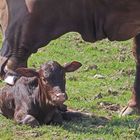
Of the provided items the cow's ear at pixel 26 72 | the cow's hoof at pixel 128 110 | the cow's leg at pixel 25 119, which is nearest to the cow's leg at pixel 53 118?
the cow's leg at pixel 25 119

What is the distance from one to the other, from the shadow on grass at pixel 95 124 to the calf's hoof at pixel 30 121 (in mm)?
292

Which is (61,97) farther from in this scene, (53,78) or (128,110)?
(128,110)

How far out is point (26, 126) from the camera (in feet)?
27.6

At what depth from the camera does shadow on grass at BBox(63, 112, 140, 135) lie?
8.42 meters

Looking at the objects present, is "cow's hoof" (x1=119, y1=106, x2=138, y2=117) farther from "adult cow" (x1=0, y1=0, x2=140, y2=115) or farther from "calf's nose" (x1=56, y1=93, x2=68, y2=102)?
"calf's nose" (x1=56, y1=93, x2=68, y2=102)

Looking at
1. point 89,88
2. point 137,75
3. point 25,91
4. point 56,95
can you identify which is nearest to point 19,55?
point 25,91

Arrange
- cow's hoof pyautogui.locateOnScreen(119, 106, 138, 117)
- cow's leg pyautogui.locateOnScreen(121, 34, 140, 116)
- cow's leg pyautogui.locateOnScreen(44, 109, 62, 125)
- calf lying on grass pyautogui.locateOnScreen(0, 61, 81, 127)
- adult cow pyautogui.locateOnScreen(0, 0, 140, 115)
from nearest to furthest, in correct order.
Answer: calf lying on grass pyautogui.locateOnScreen(0, 61, 81, 127), cow's leg pyautogui.locateOnScreen(44, 109, 62, 125), adult cow pyautogui.locateOnScreen(0, 0, 140, 115), cow's hoof pyautogui.locateOnScreen(119, 106, 138, 117), cow's leg pyautogui.locateOnScreen(121, 34, 140, 116)

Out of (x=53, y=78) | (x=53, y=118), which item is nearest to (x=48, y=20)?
(x=53, y=78)

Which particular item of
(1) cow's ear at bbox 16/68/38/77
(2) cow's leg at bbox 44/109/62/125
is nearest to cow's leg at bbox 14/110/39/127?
(2) cow's leg at bbox 44/109/62/125

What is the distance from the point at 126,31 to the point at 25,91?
122 centimetres

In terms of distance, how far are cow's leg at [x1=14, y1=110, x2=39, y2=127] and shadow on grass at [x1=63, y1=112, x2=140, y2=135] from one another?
1.01 feet

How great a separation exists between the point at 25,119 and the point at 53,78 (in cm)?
54

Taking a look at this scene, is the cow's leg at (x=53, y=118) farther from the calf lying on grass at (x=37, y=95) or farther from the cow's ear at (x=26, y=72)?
the cow's ear at (x=26, y=72)

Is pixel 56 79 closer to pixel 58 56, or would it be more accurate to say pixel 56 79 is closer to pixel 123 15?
pixel 123 15
